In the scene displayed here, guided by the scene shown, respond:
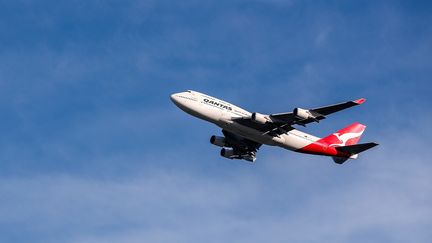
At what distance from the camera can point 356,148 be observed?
8075 cm

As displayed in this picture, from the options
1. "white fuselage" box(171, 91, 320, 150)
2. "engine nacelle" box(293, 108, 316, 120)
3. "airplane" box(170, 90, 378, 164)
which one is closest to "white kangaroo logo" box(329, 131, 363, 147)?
"airplane" box(170, 90, 378, 164)

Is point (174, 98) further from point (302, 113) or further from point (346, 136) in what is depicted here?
point (346, 136)

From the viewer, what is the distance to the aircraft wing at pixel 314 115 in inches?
2774

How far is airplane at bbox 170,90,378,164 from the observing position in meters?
74.1

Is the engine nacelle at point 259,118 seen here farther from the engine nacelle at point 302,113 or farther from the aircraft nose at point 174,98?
the aircraft nose at point 174,98

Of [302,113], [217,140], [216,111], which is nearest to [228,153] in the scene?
[217,140]

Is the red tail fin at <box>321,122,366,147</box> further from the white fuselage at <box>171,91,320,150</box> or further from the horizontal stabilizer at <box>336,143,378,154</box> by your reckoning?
the white fuselage at <box>171,91,320,150</box>

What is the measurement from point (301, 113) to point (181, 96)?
40.4 ft

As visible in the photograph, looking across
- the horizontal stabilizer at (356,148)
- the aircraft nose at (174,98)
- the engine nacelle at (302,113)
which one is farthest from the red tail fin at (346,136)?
the aircraft nose at (174,98)

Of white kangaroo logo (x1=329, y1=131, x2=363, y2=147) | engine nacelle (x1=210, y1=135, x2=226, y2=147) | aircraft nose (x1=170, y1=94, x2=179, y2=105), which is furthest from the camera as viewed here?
white kangaroo logo (x1=329, y1=131, x2=363, y2=147)

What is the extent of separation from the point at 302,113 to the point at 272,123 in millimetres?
3685

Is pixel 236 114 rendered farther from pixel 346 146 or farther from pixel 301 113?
pixel 346 146

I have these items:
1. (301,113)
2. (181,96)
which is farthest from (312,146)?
(181,96)

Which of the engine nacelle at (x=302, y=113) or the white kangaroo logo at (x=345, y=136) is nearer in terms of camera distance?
the engine nacelle at (x=302, y=113)
